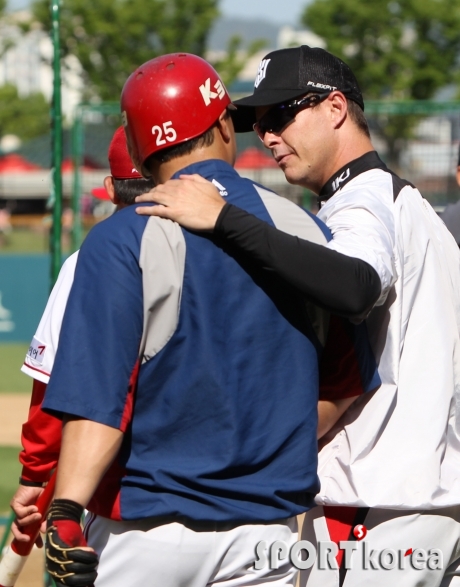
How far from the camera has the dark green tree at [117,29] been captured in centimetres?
3250

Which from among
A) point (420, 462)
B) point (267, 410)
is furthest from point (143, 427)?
point (420, 462)

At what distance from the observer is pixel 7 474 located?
7.16 meters

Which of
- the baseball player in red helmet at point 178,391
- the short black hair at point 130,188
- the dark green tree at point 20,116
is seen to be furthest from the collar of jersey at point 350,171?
the dark green tree at point 20,116

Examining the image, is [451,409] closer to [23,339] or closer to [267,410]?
[267,410]

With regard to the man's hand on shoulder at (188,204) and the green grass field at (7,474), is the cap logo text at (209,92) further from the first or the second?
the green grass field at (7,474)

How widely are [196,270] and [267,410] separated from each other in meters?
0.39

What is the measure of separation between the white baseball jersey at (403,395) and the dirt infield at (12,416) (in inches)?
233

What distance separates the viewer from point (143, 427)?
2166 millimetres

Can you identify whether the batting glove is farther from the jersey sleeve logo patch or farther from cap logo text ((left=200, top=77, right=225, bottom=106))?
cap logo text ((left=200, top=77, right=225, bottom=106))

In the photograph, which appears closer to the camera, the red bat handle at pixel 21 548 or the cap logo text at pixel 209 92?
the cap logo text at pixel 209 92

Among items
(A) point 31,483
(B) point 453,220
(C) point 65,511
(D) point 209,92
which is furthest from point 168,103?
(B) point 453,220

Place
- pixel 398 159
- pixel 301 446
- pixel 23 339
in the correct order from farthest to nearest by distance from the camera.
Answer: pixel 398 159 → pixel 23 339 → pixel 301 446

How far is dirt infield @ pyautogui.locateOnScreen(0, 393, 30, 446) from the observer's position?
8391 millimetres

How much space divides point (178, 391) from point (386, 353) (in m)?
0.76
